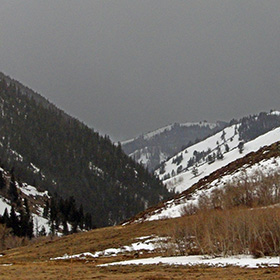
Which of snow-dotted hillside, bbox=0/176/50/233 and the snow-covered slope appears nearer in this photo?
snow-dotted hillside, bbox=0/176/50/233

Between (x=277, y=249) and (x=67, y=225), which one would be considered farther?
(x=67, y=225)

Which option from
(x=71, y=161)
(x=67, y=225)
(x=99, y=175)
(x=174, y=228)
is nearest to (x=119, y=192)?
(x=99, y=175)

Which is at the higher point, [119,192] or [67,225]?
[119,192]

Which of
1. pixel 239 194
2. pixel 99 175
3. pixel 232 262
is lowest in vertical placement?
pixel 232 262

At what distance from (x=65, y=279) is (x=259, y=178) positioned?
101 ft

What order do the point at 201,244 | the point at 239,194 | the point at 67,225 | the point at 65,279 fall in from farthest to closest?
the point at 67,225 → the point at 239,194 → the point at 201,244 → the point at 65,279

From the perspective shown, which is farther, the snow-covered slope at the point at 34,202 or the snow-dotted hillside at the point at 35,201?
the snow-covered slope at the point at 34,202

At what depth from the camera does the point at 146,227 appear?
139 feet

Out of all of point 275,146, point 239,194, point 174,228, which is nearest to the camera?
point 174,228

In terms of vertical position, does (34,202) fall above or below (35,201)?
below

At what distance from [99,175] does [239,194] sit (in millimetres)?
161745

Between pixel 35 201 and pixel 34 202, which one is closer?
pixel 34 202

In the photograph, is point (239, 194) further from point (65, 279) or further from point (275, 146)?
point (65, 279)

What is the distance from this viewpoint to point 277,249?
22031 millimetres
